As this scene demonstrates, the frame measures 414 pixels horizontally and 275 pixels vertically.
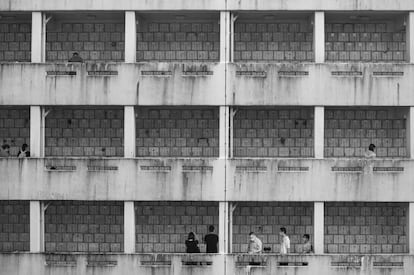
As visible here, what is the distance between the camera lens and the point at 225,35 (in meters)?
38.0

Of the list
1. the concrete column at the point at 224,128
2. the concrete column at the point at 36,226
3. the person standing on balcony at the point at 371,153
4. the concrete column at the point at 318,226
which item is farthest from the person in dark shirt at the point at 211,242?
the person standing on balcony at the point at 371,153

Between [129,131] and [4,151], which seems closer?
[129,131]

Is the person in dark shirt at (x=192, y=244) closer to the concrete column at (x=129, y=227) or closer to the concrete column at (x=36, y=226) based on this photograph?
the concrete column at (x=129, y=227)

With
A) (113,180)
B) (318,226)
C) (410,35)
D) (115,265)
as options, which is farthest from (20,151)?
(410,35)

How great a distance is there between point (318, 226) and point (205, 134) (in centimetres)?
540

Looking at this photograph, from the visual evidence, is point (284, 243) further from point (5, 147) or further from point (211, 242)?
point (5, 147)

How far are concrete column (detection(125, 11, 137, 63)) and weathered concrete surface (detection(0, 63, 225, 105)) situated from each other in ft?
1.50

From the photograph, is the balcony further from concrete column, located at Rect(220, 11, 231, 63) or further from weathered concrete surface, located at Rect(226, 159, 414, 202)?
concrete column, located at Rect(220, 11, 231, 63)

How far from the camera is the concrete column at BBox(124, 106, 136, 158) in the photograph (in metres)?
37.9

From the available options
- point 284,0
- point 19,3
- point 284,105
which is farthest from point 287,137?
point 19,3

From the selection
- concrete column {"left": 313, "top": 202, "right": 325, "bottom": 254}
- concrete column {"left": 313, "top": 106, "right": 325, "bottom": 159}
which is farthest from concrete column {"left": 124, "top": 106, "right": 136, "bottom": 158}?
concrete column {"left": 313, "top": 202, "right": 325, "bottom": 254}

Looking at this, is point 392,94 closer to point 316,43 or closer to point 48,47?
point 316,43

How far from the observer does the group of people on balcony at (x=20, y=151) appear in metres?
38.4

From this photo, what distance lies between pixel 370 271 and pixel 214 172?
20.5 feet
